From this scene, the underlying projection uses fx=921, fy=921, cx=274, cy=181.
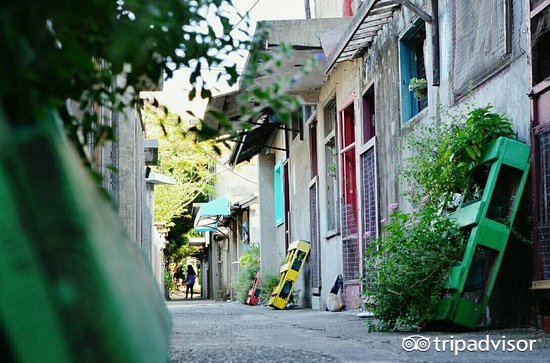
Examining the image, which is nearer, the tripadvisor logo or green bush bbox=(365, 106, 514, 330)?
the tripadvisor logo

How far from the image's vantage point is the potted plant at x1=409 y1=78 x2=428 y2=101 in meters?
10.4

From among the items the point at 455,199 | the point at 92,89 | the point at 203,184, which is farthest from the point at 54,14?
the point at 203,184

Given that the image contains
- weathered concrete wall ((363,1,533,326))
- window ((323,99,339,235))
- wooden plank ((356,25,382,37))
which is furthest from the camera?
window ((323,99,339,235))

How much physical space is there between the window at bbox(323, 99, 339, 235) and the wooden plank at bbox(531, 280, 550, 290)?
27.2ft

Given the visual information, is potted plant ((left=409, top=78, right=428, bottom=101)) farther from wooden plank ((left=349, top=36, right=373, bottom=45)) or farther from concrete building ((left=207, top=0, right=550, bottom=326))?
wooden plank ((left=349, top=36, right=373, bottom=45))

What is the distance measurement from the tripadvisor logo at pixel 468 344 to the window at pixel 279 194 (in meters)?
15.3

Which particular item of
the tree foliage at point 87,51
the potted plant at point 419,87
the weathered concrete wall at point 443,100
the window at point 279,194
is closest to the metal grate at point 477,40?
the weathered concrete wall at point 443,100

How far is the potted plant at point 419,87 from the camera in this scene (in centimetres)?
1044

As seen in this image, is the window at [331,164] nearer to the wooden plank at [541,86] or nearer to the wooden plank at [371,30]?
the wooden plank at [371,30]

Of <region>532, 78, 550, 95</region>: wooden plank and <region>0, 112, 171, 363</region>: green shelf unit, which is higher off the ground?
<region>532, 78, 550, 95</region>: wooden plank

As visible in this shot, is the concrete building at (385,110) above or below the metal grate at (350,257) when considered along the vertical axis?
above

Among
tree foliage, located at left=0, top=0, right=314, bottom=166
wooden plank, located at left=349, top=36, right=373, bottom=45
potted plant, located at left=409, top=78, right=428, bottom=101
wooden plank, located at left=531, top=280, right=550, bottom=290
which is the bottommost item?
wooden plank, located at left=531, top=280, right=550, bottom=290

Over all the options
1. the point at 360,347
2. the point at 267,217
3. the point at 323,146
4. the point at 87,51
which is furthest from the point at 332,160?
the point at 87,51

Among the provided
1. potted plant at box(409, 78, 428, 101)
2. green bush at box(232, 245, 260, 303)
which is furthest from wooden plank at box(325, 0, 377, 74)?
green bush at box(232, 245, 260, 303)
